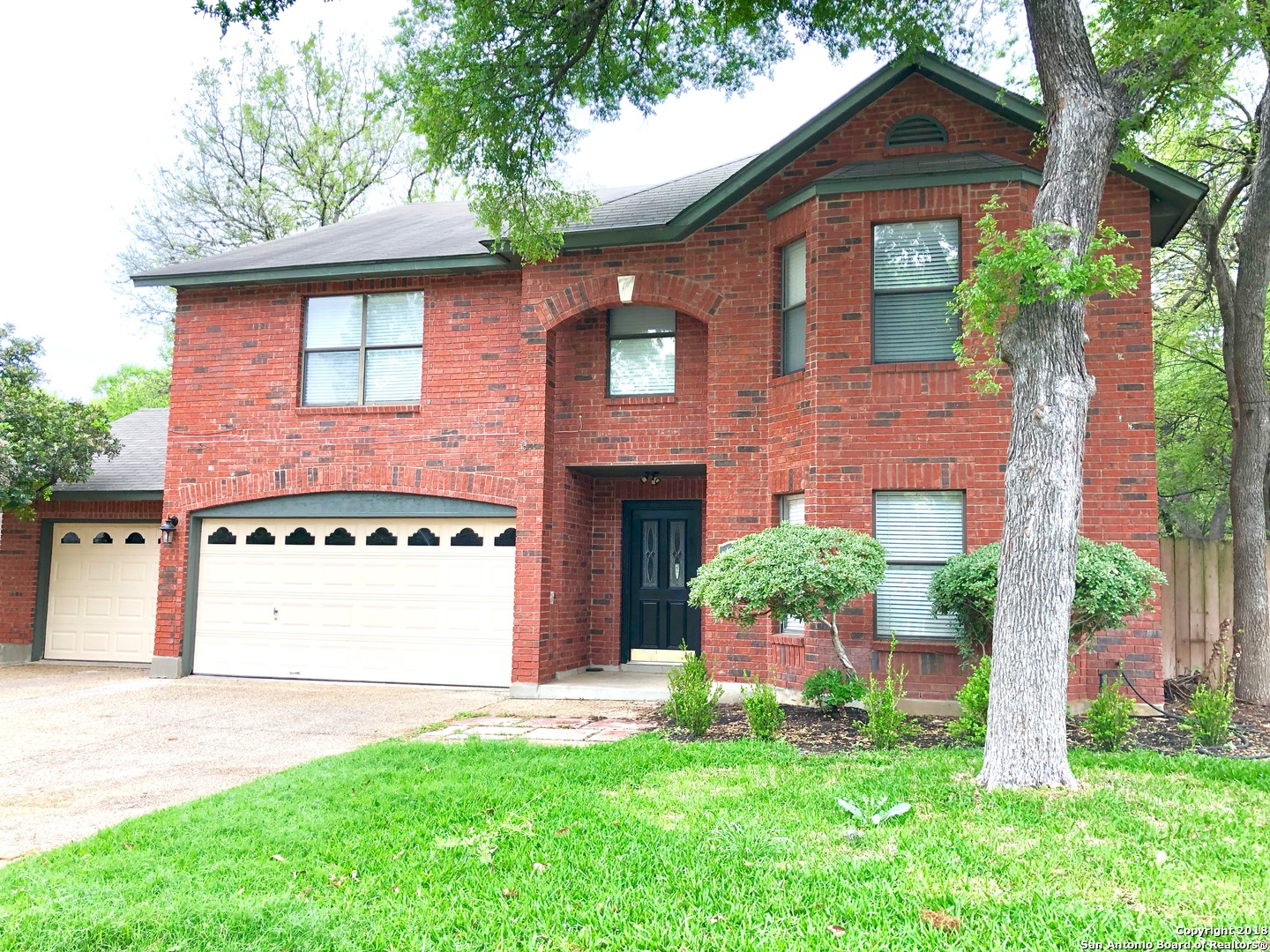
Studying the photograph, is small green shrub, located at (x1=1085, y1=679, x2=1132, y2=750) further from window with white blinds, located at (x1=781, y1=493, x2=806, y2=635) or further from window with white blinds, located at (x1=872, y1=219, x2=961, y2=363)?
window with white blinds, located at (x1=872, y1=219, x2=961, y2=363)

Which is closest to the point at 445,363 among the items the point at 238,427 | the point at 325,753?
the point at 238,427

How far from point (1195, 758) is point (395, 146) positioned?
2617 cm

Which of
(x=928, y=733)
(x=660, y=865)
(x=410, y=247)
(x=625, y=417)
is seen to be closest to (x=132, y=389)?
(x=410, y=247)

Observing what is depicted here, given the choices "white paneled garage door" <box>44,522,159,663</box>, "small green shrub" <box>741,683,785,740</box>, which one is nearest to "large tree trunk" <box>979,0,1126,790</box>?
"small green shrub" <box>741,683,785,740</box>

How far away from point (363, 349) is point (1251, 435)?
11.4m

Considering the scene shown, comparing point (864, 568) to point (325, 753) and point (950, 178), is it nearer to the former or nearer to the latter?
point (950, 178)

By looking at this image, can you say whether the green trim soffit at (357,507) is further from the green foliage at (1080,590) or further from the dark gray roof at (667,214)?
the green foliage at (1080,590)

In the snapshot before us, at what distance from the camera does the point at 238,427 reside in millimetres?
13766

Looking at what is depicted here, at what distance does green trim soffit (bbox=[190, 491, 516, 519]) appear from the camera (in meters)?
12.9

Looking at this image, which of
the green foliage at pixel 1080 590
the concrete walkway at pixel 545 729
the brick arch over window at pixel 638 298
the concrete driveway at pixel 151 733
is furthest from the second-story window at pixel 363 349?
the green foliage at pixel 1080 590

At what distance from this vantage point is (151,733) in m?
9.52

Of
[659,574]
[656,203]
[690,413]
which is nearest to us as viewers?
[690,413]

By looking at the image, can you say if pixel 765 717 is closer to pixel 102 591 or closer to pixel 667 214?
pixel 667 214

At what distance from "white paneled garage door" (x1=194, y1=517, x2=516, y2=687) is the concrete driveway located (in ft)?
1.07
